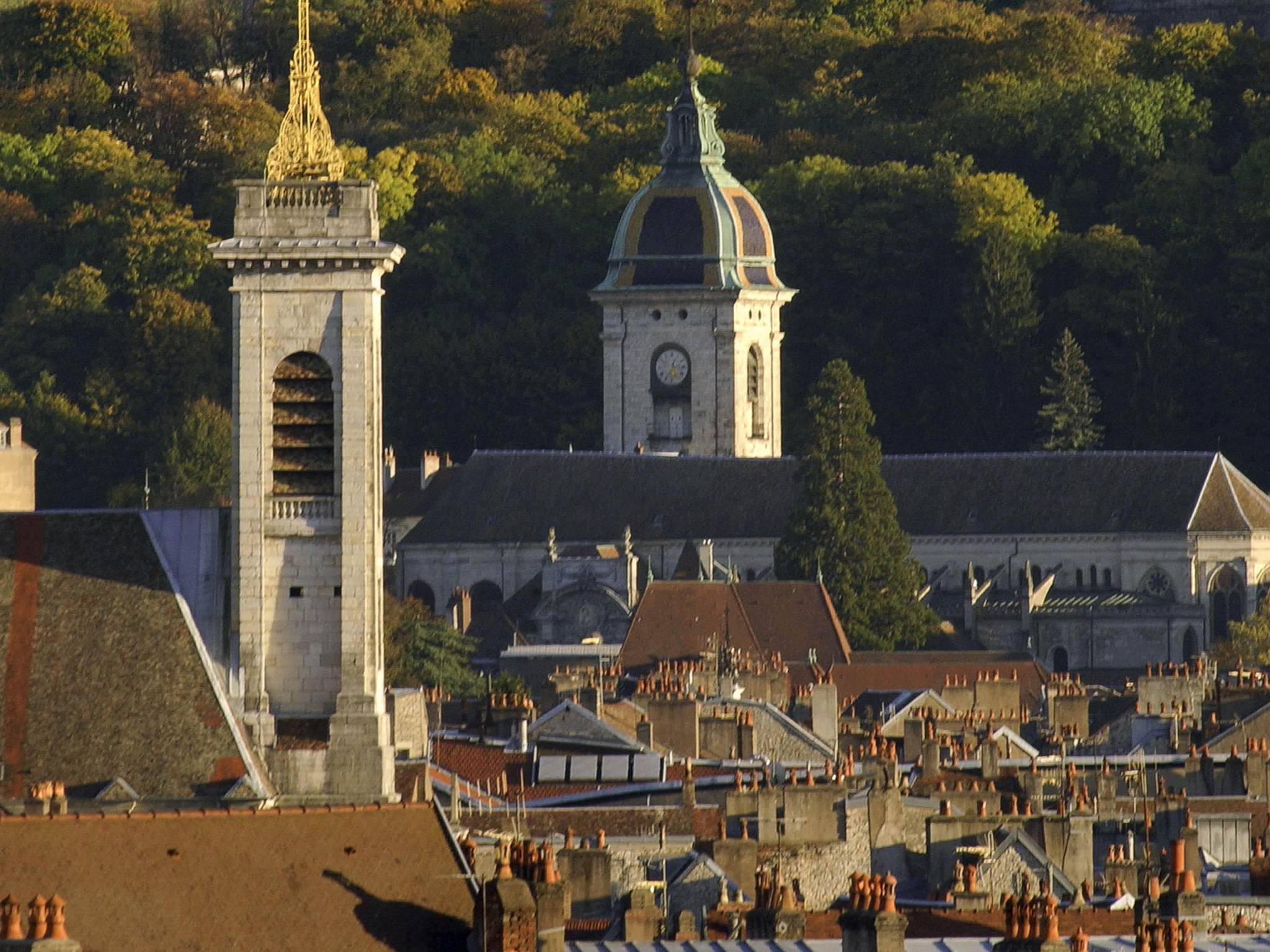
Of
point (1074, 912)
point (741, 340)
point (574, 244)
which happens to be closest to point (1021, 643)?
point (741, 340)

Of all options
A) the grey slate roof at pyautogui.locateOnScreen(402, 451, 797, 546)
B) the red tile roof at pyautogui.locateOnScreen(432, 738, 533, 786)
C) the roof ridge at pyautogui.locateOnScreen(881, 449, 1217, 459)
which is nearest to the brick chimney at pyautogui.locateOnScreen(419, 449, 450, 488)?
the grey slate roof at pyautogui.locateOnScreen(402, 451, 797, 546)

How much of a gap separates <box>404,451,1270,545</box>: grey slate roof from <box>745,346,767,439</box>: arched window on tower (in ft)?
21.4

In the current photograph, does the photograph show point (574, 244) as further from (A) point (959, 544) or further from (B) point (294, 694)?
(B) point (294, 694)

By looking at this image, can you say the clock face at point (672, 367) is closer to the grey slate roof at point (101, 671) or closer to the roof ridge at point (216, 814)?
the grey slate roof at point (101, 671)

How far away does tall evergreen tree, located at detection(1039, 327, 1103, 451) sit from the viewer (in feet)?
424

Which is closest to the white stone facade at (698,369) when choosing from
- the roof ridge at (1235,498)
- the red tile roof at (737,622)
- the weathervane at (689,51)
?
the weathervane at (689,51)

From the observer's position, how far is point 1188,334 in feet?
444

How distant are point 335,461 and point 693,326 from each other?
248 feet

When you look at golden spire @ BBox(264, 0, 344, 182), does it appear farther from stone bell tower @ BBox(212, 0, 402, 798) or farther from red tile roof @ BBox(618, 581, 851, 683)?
red tile roof @ BBox(618, 581, 851, 683)

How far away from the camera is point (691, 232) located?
5113 inches

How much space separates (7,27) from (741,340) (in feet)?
105

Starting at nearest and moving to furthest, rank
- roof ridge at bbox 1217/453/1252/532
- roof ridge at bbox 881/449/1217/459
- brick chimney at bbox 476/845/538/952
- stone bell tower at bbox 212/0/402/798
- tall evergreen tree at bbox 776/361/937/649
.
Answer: brick chimney at bbox 476/845/538/952 → stone bell tower at bbox 212/0/402/798 → tall evergreen tree at bbox 776/361/937/649 → roof ridge at bbox 1217/453/1252/532 → roof ridge at bbox 881/449/1217/459

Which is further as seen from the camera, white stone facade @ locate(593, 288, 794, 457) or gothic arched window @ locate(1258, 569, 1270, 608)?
white stone facade @ locate(593, 288, 794, 457)

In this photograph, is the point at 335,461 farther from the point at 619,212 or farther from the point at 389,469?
the point at 619,212
